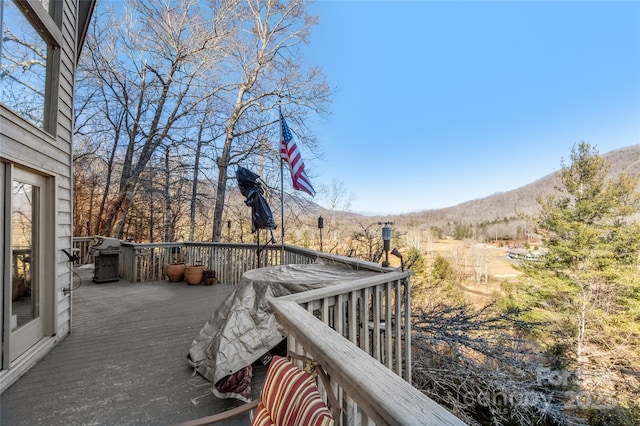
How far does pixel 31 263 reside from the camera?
8.93ft

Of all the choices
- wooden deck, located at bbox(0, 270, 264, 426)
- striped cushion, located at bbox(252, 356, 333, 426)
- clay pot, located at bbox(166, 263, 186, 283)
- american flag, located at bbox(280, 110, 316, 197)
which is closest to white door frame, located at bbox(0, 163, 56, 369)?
wooden deck, located at bbox(0, 270, 264, 426)

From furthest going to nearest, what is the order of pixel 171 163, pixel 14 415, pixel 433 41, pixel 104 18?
pixel 433 41, pixel 171 163, pixel 104 18, pixel 14 415

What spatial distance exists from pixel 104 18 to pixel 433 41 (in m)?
12.9

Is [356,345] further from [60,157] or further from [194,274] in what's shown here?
[194,274]

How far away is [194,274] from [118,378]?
3758 mm

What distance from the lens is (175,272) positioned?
20.7 ft

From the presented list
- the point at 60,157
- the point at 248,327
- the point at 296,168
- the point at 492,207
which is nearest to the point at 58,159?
the point at 60,157

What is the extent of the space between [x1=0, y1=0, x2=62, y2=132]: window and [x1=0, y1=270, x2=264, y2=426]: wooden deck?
2.27 meters

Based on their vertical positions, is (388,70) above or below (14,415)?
above

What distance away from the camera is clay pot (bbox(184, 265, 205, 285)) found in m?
6.04

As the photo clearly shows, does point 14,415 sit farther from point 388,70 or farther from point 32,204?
point 388,70

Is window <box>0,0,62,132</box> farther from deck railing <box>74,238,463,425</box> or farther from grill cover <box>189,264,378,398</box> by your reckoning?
deck railing <box>74,238,463,425</box>

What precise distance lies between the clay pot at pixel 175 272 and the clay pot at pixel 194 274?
0.30 metres

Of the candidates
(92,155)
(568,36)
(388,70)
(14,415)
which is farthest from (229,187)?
(568,36)
